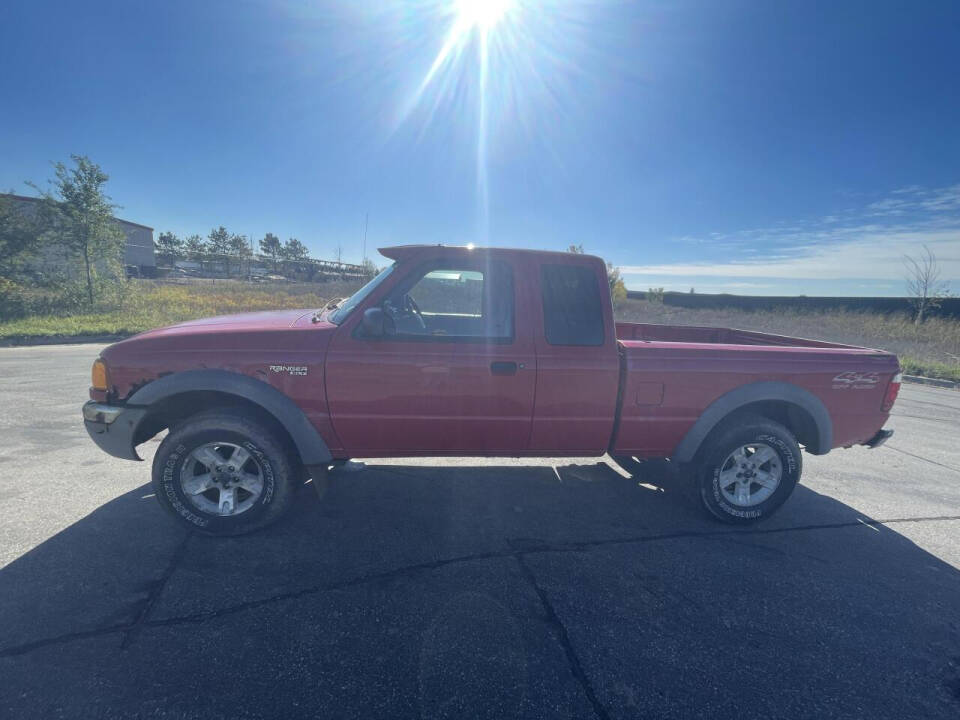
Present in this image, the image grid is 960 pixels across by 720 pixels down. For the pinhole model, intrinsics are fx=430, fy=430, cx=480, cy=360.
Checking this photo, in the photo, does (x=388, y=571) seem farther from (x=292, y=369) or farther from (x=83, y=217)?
(x=83, y=217)

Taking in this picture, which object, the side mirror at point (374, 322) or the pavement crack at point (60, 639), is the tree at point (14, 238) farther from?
the side mirror at point (374, 322)

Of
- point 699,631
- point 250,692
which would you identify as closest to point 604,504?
point 699,631

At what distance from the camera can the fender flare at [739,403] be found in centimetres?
324

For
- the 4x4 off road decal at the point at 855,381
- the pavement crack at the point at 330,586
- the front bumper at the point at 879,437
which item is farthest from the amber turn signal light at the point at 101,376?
the front bumper at the point at 879,437

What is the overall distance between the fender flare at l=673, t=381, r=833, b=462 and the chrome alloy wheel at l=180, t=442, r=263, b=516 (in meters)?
3.14

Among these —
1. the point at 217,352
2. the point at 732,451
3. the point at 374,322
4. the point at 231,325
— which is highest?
the point at 374,322

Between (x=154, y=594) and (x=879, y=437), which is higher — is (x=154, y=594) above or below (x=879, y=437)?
below

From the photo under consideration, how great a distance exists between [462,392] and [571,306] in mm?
1052

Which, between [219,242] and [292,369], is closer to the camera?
[292,369]

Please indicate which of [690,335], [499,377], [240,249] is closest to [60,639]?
[499,377]

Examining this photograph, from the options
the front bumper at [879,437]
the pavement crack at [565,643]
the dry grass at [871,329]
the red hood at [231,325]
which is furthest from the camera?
the dry grass at [871,329]

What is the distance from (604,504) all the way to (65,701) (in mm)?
3359

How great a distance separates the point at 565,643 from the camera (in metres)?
2.18

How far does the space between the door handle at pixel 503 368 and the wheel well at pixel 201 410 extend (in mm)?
1514
